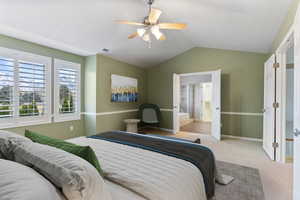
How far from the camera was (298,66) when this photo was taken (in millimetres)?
1473

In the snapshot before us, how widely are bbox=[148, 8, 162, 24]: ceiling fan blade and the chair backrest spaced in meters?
3.22

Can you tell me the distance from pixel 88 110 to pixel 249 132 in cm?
460

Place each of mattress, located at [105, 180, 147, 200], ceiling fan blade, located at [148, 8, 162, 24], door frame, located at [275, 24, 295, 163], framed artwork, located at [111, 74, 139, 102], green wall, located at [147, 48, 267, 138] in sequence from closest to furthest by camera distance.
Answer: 1. mattress, located at [105, 180, 147, 200]
2. ceiling fan blade, located at [148, 8, 162, 24]
3. door frame, located at [275, 24, 295, 163]
4. green wall, located at [147, 48, 267, 138]
5. framed artwork, located at [111, 74, 139, 102]

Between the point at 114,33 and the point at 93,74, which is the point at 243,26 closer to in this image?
the point at 114,33

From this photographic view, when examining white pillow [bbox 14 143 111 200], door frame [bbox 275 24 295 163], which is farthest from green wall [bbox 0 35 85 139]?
door frame [bbox 275 24 295 163]

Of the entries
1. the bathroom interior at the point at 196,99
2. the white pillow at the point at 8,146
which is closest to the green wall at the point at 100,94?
the white pillow at the point at 8,146

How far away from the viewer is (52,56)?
3543 mm

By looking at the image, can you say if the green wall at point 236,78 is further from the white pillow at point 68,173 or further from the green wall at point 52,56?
the white pillow at point 68,173

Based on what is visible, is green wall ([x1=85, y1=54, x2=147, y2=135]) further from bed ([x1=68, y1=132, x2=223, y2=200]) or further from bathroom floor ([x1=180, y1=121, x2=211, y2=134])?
bed ([x1=68, y1=132, x2=223, y2=200])

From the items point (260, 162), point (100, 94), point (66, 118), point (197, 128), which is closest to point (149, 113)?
point (100, 94)

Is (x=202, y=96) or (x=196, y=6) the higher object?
(x=196, y=6)

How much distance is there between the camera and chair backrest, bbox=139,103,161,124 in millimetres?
5218

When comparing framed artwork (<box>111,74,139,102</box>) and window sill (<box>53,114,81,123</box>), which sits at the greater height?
framed artwork (<box>111,74,139,102</box>)

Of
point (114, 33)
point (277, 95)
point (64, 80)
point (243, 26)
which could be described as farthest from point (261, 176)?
point (64, 80)
